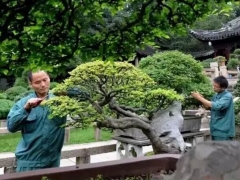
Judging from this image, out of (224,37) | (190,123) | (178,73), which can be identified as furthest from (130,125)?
(224,37)

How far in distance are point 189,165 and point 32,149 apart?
1.18m

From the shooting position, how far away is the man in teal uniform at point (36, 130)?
1991mm

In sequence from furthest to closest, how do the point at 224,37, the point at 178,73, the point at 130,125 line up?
the point at 224,37
the point at 178,73
the point at 130,125

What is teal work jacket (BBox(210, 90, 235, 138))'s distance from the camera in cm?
317

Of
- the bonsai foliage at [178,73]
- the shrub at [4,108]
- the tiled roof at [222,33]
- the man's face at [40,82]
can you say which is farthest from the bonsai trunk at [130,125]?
the tiled roof at [222,33]

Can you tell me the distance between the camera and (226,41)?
16.0 metres

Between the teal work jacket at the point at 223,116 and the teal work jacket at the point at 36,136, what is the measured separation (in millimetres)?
1620

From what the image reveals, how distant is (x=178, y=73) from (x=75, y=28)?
2.31m

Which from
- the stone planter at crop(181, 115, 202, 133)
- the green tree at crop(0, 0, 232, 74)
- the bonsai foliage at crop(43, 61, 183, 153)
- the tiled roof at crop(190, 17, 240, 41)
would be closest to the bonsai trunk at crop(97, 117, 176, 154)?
the bonsai foliage at crop(43, 61, 183, 153)

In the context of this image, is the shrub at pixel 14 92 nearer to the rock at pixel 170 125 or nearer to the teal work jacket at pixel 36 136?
the rock at pixel 170 125

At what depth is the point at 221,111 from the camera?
3246 millimetres

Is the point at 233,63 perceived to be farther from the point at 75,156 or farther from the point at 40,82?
the point at 40,82

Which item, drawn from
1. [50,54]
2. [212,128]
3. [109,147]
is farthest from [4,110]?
[50,54]

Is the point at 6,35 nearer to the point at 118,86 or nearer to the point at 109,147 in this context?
the point at 118,86
